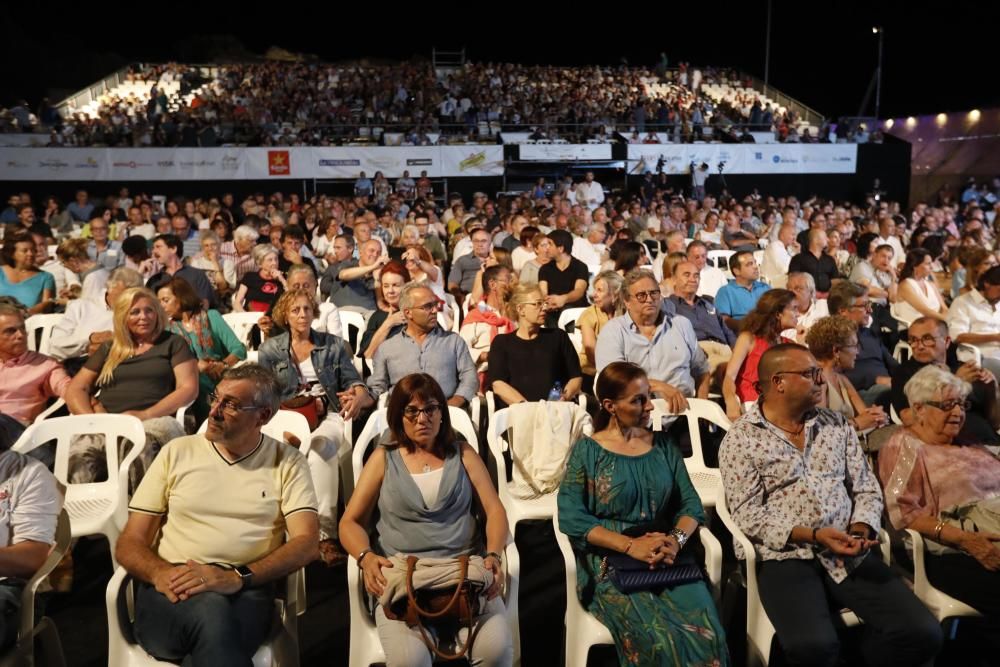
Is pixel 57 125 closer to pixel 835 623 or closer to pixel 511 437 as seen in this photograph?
pixel 511 437

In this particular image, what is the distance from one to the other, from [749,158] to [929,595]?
1580 cm

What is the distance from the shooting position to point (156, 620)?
2.20 metres

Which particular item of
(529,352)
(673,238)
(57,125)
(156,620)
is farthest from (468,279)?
(57,125)

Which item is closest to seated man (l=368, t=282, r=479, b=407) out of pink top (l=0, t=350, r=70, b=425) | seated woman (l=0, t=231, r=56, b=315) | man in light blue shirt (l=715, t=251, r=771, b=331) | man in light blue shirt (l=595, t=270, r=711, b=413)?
man in light blue shirt (l=595, t=270, r=711, b=413)

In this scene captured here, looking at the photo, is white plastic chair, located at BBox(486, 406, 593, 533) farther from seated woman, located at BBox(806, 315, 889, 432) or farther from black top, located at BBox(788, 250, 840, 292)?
black top, located at BBox(788, 250, 840, 292)

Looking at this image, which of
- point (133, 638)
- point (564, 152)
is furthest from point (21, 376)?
point (564, 152)

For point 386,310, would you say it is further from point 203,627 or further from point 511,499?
point 203,627

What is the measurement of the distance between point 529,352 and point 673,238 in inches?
139

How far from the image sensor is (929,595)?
2559 mm

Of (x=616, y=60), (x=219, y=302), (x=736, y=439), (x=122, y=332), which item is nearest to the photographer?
(x=736, y=439)

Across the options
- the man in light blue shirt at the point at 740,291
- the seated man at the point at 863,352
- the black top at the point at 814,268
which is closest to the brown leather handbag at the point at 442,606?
the seated man at the point at 863,352

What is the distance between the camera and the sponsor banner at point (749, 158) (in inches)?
658

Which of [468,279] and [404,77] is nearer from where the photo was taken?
[468,279]

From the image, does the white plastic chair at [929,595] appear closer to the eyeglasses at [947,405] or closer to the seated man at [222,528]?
the eyeglasses at [947,405]
